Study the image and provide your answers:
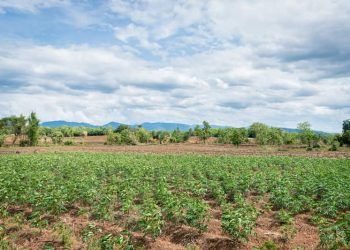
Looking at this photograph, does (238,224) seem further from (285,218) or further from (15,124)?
(15,124)

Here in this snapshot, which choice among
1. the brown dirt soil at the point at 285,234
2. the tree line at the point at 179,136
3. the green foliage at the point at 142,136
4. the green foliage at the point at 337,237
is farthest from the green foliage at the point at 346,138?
the green foliage at the point at 337,237

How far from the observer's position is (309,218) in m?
13.8

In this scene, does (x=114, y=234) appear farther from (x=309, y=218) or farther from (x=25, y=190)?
(x=309, y=218)

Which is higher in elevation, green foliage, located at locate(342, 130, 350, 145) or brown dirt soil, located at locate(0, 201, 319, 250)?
green foliage, located at locate(342, 130, 350, 145)

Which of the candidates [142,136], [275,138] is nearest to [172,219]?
[275,138]

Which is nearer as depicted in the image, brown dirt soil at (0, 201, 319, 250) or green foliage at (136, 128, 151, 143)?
brown dirt soil at (0, 201, 319, 250)

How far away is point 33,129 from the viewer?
77.2 m

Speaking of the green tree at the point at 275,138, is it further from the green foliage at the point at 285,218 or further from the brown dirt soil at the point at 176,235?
the green foliage at the point at 285,218

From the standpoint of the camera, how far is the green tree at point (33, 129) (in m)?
77.1

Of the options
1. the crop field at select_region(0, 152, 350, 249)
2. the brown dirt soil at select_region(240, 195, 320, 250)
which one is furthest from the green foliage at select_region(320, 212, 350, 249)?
the brown dirt soil at select_region(240, 195, 320, 250)

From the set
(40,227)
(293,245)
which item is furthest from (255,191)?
(40,227)

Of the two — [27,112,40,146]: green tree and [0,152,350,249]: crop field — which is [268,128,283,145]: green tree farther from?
[0,152,350,249]: crop field

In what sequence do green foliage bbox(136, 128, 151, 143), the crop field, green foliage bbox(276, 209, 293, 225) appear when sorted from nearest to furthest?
1. the crop field
2. green foliage bbox(276, 209, 293, 225)
3. green foliage bbox(136, 128, 151, 143)

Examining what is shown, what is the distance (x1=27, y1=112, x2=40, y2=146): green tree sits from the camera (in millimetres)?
77125
